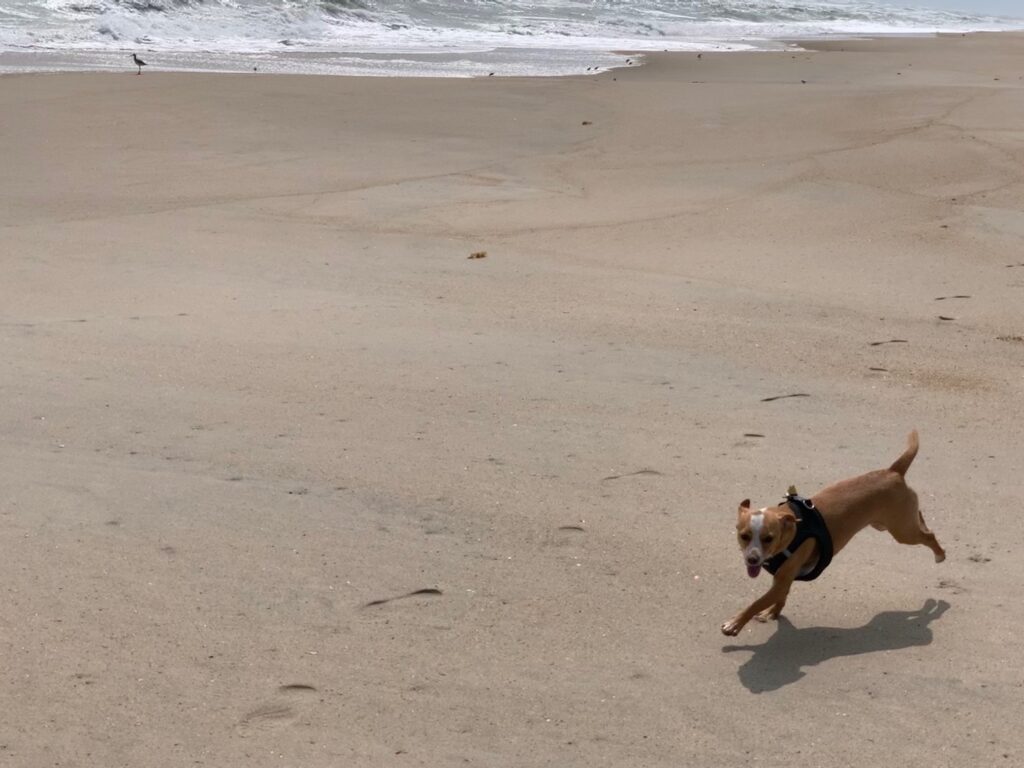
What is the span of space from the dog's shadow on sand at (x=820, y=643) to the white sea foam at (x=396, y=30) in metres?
14.6

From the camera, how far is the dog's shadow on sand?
11.6ft

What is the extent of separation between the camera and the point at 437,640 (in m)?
3.64

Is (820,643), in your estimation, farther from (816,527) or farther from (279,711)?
(279,711)

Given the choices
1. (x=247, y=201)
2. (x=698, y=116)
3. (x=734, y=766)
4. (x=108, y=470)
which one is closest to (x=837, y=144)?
(x=698, y=116)

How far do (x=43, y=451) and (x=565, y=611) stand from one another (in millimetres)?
2023

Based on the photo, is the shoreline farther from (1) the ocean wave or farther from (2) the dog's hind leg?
(2) the dog's hind leg

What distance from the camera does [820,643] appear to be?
3688 mm

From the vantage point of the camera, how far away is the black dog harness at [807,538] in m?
3.63

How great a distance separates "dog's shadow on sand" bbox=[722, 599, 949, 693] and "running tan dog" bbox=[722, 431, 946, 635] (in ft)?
0.28

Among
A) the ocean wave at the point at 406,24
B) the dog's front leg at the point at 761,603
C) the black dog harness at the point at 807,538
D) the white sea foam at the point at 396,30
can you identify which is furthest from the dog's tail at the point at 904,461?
the ocean wave at the point at 406,24

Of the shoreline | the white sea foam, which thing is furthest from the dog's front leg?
the white sea foam

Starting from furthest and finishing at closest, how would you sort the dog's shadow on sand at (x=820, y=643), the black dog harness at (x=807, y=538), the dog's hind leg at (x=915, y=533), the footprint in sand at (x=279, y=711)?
the dog's hind leg at (x=915, y=533), the black dog harness at (x=807, y=538), the dog's shadow on sand at (x=820, y=643), the footprint in sand at (x=279, y=711)

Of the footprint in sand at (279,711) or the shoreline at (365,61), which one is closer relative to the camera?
the footprint in sand at (279,711)

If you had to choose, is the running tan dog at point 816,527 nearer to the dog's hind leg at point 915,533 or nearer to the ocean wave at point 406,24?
the dog's hind leg at point 915,533
